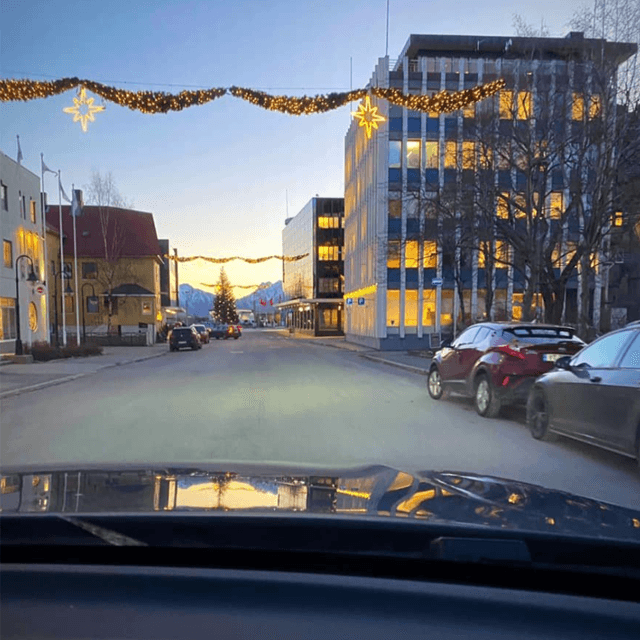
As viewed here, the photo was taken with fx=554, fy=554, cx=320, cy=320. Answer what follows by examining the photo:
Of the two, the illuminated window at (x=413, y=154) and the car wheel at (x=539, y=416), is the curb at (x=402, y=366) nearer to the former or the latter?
the car wheel at (x=539, y=416)

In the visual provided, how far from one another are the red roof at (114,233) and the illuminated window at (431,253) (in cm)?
2323

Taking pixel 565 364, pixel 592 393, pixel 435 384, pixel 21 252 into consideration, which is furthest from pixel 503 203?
pixel 21 252

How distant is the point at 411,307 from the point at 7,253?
23.0 metres

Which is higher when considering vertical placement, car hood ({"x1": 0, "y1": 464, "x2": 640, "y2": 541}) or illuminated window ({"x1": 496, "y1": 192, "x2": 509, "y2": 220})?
illuminated window ({"x1": 496, "y1": 192, "x2": 509, "y2": 220})

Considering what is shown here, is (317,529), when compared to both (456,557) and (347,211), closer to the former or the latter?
(456,557)

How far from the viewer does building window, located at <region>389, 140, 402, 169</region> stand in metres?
34.8

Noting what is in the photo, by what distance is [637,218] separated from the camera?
17719 mm

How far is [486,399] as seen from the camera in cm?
982

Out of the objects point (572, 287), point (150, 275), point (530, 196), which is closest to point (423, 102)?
point (530, 196)

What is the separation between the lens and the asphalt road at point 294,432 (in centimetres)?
641

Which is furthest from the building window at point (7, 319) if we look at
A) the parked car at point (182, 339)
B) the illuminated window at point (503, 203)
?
the illuminated window at point (503, 203)

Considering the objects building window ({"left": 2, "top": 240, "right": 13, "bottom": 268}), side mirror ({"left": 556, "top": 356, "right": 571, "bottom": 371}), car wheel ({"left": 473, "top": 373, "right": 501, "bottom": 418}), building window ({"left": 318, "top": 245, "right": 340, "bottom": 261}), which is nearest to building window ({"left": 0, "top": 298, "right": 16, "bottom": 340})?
building window ({"left": 2, "top": 240, "right": 13, "bottom": 268})

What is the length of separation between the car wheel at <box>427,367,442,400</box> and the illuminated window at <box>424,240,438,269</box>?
12.8 metres

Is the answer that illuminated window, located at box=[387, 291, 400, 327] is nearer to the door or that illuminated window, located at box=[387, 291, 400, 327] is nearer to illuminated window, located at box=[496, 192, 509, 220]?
illuminated window, located at box=[496, 192, 509, 220]
